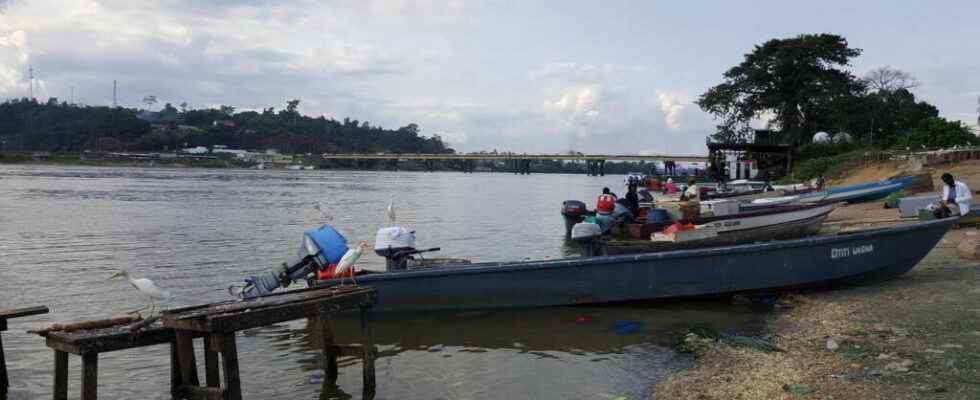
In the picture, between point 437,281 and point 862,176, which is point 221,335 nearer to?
point 437,281

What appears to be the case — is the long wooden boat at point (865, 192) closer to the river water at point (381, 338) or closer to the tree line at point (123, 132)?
the river water at point (381, 338)

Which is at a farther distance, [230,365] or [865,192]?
[865,192]

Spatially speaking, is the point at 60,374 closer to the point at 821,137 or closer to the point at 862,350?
the point at 862,350

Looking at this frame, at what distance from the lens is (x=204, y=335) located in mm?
7199

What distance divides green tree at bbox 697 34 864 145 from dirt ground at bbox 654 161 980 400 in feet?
168

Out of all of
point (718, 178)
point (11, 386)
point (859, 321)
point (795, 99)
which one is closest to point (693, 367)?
point (859, 321)

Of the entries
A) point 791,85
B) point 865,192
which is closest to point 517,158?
point 791,85

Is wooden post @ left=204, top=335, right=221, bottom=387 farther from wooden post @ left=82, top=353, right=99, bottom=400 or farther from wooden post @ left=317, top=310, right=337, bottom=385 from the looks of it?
wooden post @ left=317, top=310, right=337, bottom=385

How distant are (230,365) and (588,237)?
7800 mm

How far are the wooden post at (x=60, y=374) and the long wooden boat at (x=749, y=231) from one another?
883 centimetres

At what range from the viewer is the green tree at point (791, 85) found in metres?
60.8

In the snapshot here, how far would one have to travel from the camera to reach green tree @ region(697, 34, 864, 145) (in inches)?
2392

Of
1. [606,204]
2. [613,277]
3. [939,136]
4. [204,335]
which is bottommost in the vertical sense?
[613,277]

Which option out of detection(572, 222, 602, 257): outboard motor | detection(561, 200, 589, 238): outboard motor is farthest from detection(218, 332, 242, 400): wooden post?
detection(561, 200, 589, 238): outboard motor
